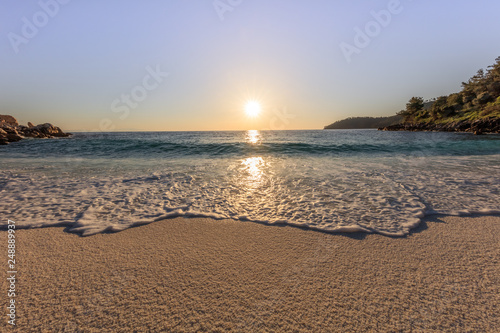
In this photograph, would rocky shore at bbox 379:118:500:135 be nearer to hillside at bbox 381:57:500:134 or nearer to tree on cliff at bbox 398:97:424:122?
hillside at bbox 381:57:500:134

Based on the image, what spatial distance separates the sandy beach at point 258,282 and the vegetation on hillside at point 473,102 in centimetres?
5824

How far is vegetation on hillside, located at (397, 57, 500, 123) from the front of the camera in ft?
152

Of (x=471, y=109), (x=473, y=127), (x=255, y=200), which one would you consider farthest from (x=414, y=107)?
(x=255, y=200)

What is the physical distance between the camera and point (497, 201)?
14.9 ft

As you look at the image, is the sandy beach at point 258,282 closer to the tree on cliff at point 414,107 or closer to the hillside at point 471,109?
the hillside at point 471,109

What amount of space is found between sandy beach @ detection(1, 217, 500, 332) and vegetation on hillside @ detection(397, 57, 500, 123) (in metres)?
58.2

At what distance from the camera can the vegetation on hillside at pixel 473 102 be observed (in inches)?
1823

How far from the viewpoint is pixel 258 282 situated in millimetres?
2174

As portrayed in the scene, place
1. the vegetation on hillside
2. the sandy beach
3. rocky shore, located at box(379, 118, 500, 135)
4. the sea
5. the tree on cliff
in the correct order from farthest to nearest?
the tree on cliff
the vegetation on hillside
rocky shore, located at box(379, 118, 500, 135)
the sea
the sandy beach

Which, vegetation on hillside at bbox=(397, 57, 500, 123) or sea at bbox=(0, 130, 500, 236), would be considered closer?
sea at bbox=(0, 130, 500, 236)

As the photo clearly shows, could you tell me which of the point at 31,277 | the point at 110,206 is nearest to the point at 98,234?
the point at 31,277

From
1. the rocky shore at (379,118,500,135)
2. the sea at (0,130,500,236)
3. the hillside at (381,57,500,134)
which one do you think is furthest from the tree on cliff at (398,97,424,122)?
the sea at (0,130,500,236)

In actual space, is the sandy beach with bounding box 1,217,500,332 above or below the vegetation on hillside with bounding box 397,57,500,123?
below

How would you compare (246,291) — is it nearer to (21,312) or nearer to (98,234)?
(21,312)
